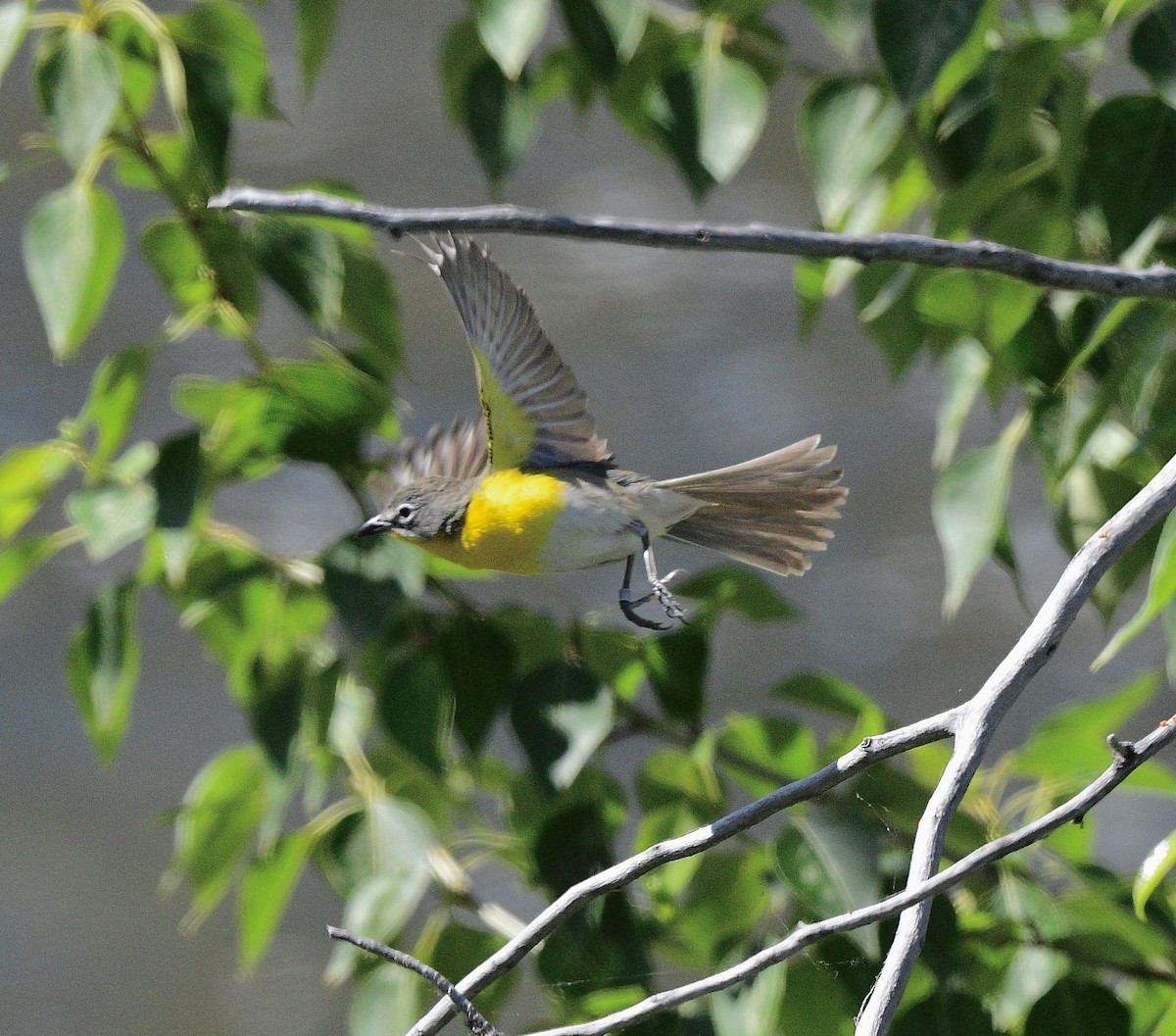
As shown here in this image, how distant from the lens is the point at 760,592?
0.86m

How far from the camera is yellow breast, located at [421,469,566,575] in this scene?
1.80 ft

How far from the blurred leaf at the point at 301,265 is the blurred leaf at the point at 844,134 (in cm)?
25

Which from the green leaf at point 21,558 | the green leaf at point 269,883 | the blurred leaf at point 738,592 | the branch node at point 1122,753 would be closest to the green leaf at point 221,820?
the green leaf at point 269,883

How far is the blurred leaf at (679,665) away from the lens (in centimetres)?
83

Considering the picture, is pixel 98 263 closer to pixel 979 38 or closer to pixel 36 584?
pixel 979 38

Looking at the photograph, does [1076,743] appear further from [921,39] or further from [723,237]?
[723,237]

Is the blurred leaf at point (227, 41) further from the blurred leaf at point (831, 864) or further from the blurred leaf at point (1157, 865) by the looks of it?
the blurred leaf at point (1157, 865)

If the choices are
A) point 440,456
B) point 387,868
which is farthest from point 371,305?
point 387,868

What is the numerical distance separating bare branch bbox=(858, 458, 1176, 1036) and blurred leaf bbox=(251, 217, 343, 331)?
42cm

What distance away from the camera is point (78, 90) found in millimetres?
753

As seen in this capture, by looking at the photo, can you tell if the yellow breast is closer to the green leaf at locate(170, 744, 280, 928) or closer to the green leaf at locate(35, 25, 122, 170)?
the green leaf at locate(35, 25, 122, 170)

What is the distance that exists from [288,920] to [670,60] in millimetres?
1183

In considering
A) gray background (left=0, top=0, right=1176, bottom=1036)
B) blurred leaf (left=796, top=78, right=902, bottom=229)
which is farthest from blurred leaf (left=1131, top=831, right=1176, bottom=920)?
gray background (left=0, top=0, right=1176, bottom=1036)

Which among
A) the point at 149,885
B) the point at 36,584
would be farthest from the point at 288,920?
the point at 36,584
